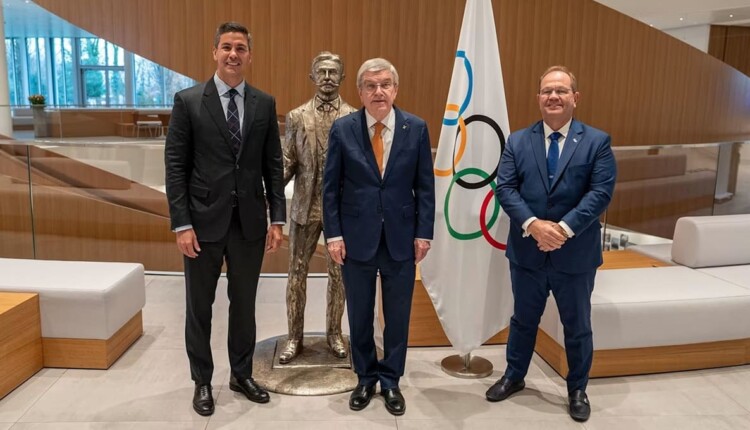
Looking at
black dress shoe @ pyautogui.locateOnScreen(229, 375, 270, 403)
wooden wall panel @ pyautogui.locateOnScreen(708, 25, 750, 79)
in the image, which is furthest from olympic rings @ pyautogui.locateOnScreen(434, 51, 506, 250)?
wooden wall panel @ pyautogui.locateOnScreen(708, 25, 750, 79)

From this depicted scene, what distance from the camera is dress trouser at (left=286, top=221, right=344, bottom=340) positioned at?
357cm

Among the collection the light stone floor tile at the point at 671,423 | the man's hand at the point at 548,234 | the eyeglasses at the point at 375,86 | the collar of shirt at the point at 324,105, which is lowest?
the light stone floor tile at the point at 671,423

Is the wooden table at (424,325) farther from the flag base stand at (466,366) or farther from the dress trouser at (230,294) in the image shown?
the dress trouser at (230,294)

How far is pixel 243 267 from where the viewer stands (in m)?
3.03

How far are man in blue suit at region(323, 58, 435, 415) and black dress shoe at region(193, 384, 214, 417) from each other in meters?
0.82

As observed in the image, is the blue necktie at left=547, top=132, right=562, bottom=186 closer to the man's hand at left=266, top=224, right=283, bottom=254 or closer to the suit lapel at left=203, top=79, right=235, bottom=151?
the man's hand at left=266, top=224, right=283, bottom=254

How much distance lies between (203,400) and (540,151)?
2.06 metres

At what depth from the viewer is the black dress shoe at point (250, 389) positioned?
3137 mm

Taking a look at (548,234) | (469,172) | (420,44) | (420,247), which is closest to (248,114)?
(420,247)

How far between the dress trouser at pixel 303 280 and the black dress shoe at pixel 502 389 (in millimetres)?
1031

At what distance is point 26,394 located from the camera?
3166mm

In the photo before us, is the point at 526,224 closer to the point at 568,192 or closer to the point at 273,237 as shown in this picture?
the point at 568,192

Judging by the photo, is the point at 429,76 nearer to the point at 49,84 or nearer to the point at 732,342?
the point at 732,342

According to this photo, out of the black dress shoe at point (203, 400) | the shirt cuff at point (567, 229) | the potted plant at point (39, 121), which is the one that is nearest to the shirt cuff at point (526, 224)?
the shirt cuff at point (567, 229)
